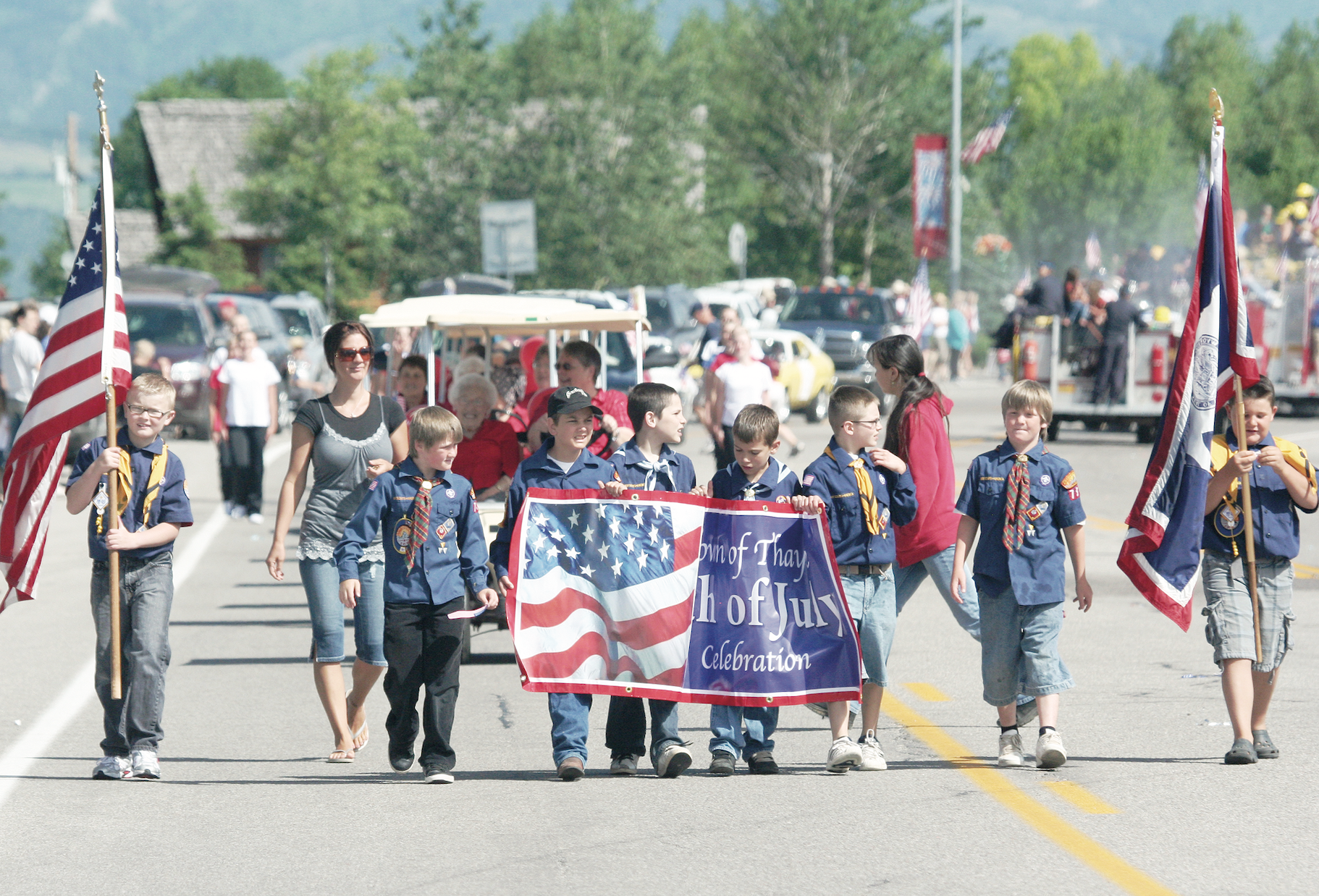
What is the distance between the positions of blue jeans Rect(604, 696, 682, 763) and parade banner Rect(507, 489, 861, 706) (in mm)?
100

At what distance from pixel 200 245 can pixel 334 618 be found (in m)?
52.1

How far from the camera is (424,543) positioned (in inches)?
296

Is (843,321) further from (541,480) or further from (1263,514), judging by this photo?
(541,480)

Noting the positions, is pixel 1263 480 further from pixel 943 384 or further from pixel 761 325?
pixel 943 384

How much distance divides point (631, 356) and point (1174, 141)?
57.4m

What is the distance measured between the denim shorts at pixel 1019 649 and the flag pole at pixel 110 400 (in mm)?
3529

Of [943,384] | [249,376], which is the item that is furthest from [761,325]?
[249,376]

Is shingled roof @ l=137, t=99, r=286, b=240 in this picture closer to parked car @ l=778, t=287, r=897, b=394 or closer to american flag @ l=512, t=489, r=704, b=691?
parked car @ l=778, t=287, r=897, b=394

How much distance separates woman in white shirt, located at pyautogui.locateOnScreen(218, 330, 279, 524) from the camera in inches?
698

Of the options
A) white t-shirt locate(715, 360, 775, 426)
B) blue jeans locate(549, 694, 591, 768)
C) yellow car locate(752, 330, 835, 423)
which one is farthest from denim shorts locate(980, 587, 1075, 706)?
yellow car locate(752, 330, 835, 423)

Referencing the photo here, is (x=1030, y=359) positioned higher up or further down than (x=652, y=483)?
further down

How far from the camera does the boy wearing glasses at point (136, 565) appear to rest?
7.57 meters

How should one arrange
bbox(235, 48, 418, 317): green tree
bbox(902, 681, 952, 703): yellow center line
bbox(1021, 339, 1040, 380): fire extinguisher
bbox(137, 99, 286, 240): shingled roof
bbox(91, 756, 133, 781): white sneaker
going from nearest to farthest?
1. bbox(91, 756, 133, 781): white sneaker
2. bbox(902, 681, 952, 703): yellow center line
3. bbox(1021, 339, 1040, 380): fire extinguisher
4. bbox(235, 48, 418, 317): green tree
5. bbox(137, 99, 286, 240): shingled roof

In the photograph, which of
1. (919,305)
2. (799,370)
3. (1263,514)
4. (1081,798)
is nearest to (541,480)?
(1081,798)
